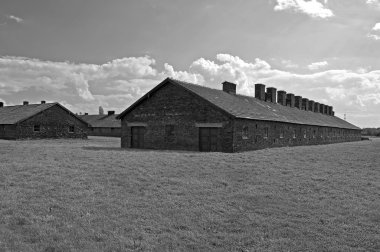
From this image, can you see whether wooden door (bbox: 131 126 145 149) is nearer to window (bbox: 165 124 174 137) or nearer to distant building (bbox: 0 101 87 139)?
window (bbox: 165 124 174 137)

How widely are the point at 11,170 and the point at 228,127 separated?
608 inches

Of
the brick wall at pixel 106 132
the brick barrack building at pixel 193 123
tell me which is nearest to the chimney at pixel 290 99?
the brick barrack building at pixel 193 123

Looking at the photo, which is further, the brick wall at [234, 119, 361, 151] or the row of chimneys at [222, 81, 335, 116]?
the row of chimneys at [222, 81, 335, 116]

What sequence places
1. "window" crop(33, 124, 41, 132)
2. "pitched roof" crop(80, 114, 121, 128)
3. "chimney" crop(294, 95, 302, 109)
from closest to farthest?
"window" crop(33, 124, 41, 132) < "chimney" crop(294, 95, 302, 109) < "pitched roof" crop(80, 114, 121, 128)

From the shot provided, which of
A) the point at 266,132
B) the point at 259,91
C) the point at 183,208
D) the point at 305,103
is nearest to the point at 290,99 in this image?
the point at 305,103

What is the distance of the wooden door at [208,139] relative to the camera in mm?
26172

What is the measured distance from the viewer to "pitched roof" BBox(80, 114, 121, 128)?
67562 mm

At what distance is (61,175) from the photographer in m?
13.2

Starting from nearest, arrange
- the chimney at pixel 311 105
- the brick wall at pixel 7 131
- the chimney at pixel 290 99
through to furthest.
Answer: the brick wall at pixel 7 131 → the chimney at pixel 290 99 → the chimney at pixel 311 105

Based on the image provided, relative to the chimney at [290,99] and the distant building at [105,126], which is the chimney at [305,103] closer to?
the chimney at [290,99]

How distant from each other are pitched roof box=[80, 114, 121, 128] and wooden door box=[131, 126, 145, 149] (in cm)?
3518

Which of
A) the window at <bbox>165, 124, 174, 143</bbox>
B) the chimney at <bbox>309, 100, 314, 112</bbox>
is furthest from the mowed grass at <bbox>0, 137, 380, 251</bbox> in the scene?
the chimney at <bbox>309, 100, 314, 112</bbox>

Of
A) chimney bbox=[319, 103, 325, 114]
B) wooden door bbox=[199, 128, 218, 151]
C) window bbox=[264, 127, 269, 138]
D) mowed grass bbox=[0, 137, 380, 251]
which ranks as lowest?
mowed grass bbox=[0, 137, 380, 251]

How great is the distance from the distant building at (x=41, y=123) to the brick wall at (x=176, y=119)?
1707cm
